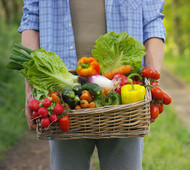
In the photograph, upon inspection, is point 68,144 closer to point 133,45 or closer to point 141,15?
point 133,45

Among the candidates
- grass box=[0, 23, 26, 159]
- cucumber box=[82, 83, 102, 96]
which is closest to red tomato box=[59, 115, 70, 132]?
cucumber box=[82, 83, 102, 96]

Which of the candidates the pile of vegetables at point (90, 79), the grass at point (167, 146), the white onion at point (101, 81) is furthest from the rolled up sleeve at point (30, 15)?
the grass at point (167, 146)

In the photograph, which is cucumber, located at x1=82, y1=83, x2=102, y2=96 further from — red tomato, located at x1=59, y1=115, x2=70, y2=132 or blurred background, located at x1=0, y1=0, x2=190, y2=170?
blurred background, located at x1=0, y1=0, x2=190, y2=170

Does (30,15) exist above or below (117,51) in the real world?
above

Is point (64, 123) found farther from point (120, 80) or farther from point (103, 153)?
point (103, 153)

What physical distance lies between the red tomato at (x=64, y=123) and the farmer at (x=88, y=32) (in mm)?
518

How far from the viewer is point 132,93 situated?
5.71ft

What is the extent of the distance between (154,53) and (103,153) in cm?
85

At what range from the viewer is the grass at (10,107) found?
4965 millimetres

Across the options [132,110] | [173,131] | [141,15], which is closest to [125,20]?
[141,15]

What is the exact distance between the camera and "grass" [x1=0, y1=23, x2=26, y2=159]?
4.97 meters

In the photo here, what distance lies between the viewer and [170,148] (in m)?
4.82

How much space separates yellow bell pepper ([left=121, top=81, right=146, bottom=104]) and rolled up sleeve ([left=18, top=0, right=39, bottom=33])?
955 millimetres

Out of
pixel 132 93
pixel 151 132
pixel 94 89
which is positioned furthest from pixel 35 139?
pixel 132 93
